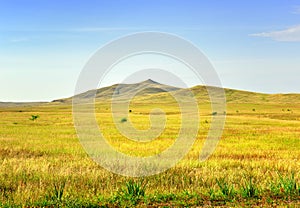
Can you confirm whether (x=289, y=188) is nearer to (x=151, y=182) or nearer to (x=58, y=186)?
(x=151, y=182)

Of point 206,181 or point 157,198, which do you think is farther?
point 206,181

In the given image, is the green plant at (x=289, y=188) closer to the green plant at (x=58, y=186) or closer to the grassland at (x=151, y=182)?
the grassland at (x=151, y=182)

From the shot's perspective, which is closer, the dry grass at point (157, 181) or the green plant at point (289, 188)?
the dry grass at point (157, 181)

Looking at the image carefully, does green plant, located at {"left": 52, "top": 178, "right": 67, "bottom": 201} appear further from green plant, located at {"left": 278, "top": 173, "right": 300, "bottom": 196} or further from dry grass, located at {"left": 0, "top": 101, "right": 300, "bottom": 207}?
green plant, located at {"left": 278, "top": 173, "right": 300, "bottom": 196}

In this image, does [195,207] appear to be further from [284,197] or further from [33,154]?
[33,154]

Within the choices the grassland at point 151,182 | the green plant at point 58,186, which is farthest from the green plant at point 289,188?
the green plant at point 58,186

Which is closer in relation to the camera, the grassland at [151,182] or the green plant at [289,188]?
the grassland at [151,182]

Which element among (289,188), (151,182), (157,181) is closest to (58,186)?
(151,182)

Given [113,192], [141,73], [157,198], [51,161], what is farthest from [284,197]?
[51,161]

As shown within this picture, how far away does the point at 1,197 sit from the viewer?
32.9 ft

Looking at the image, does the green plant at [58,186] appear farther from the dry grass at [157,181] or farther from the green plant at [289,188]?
the green plant at [289,188]

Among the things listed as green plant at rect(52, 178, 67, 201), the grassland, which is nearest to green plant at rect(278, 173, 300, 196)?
the grassland

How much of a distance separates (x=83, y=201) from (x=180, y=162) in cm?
716

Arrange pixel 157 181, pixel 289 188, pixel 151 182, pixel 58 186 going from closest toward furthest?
pixel 289 188, pixel 58 186, pixel 151 182, pixel 157 181
